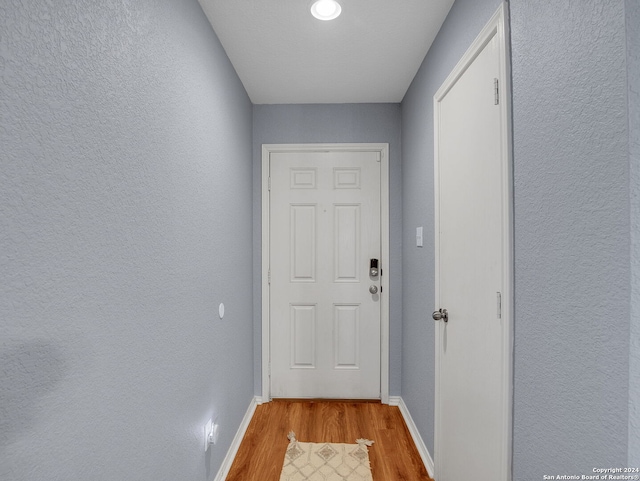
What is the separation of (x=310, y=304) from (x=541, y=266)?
6.13ft

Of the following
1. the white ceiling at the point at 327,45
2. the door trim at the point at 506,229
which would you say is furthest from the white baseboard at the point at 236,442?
the white ceiling at the point at 327,45

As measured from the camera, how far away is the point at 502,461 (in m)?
1.09

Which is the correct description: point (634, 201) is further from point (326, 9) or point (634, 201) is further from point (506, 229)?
point (326, 9)

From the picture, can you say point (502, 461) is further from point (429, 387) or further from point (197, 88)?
point (197, 88)

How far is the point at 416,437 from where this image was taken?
2.01 m

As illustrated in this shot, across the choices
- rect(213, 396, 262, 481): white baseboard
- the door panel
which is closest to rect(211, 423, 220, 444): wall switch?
rect(213, 396, 262, 481): white baseboard

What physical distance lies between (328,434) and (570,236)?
193 cm

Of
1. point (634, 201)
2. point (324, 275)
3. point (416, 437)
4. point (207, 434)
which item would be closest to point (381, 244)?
point (324, 275)

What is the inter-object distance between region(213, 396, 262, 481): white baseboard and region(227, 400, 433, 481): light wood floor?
0.03 meters

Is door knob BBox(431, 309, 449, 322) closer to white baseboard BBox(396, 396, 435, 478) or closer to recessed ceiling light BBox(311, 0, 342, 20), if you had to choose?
white baseboard BBox(396, 396, 435, 478)

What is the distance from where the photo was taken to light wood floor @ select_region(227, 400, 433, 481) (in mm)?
1783

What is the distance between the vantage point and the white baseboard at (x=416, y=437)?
69.7 inches

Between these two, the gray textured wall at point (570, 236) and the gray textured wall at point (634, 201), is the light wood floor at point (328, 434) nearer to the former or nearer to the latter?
the gray textured wall at point (570, 236)

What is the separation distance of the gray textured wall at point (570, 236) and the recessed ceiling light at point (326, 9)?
0.79m
